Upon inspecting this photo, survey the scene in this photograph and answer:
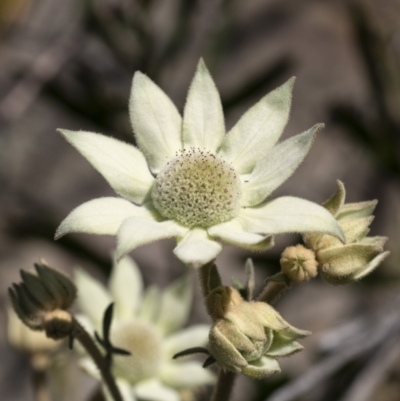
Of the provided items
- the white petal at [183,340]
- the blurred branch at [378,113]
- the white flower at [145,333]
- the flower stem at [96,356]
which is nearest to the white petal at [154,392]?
the white flower at [145,333]

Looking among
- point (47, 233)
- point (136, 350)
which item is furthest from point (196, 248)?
point (47, 233)

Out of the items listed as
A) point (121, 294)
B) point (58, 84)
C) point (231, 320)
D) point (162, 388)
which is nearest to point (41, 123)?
point (58, 84)

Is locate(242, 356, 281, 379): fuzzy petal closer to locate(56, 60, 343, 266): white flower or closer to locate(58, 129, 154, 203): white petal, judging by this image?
locate(56, 60, 343, 266): white flower

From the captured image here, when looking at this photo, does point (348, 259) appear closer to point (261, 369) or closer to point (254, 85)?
point (261, 369)

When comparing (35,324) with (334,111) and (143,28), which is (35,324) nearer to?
(143,28)

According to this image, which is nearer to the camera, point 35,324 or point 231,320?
point 231,320

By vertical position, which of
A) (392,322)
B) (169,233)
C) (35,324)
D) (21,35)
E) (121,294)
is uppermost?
(21,35)

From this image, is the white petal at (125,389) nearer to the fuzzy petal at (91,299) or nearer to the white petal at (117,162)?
the fuzzy petal at (91,299)
